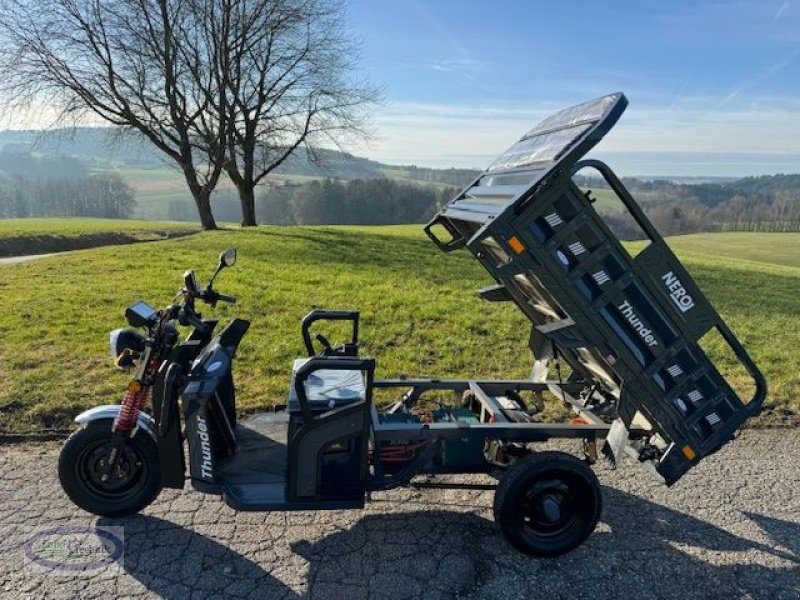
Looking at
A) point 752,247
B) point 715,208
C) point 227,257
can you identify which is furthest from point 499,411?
point 715,208

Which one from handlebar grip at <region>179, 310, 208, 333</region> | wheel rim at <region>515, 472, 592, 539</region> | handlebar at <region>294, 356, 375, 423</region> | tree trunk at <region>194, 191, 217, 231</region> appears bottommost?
wheel rim at <region>515, 472, 592, 539</region>

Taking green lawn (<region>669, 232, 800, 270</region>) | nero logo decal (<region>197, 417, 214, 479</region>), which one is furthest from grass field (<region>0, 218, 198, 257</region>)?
green lawn (<region>669, 232, 800, 270</region>)

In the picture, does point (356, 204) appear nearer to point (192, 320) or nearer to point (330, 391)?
point (192, 320)

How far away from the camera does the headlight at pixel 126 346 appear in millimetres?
3980

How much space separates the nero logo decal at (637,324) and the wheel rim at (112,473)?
3405 millimetres

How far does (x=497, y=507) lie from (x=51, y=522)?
10.3ft

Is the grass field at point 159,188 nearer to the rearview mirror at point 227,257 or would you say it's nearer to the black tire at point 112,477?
the rearview mirror at point 227,257

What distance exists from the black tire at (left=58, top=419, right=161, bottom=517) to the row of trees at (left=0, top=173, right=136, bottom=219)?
262 feet

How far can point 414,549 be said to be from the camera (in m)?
3.96

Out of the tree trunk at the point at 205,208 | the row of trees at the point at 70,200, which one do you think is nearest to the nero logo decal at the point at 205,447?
the tree trunk at the point at 205,208

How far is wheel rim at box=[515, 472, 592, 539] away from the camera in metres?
3.95

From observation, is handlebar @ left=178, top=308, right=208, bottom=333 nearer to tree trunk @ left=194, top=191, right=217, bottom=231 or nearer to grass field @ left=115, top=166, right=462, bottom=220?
tree trunk @ left=194, top=191, right=217, bottom=231

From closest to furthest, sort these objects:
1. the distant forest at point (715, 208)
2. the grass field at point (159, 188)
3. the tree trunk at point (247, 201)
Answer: the tree trunk at point (247, 201), the distant forest at point (715, 208), the grass field at point (159, 188)

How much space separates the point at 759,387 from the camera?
3.98 meters
